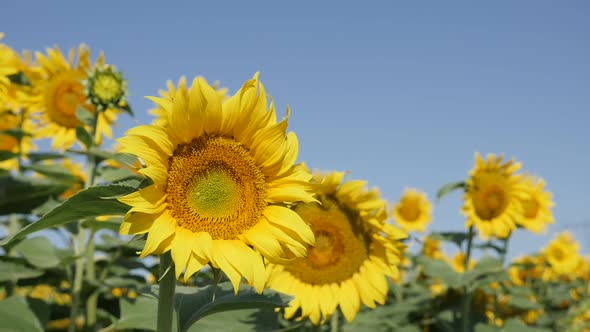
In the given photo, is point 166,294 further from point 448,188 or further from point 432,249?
point 432,249

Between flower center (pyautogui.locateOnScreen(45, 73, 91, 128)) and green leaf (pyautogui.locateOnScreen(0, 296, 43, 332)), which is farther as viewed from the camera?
flower center (pyautogui.locateOnScreen(45, 73, 91, 128))

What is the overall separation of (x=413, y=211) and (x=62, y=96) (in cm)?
575

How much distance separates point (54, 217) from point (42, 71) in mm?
3737

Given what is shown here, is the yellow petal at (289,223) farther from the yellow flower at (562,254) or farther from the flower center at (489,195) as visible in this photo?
the yellow flower at (562,254)

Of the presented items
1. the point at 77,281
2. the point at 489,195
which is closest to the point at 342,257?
the point at 77,281

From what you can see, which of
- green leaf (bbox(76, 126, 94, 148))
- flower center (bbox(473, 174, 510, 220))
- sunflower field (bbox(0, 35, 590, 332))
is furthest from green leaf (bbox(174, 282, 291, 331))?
flower center (bbox(473, 174, 510, 220))

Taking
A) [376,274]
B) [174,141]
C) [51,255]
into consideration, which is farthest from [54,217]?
[376,274]

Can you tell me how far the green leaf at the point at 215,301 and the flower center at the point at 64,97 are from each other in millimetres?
3087

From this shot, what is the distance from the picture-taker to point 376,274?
12.8ft

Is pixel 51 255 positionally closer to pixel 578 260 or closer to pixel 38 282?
pixel 38 282

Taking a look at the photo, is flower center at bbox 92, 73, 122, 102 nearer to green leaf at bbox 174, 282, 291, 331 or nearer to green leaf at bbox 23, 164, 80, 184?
green leaf at bbox 23, 164, 80, 184

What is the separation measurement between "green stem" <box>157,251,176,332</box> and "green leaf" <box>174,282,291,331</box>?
0.26 ft

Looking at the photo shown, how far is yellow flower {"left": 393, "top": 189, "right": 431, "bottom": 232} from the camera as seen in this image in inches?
371

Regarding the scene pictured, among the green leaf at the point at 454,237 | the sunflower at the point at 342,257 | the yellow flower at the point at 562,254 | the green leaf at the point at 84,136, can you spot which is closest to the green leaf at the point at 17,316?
the green leaf at the point at 84,136
